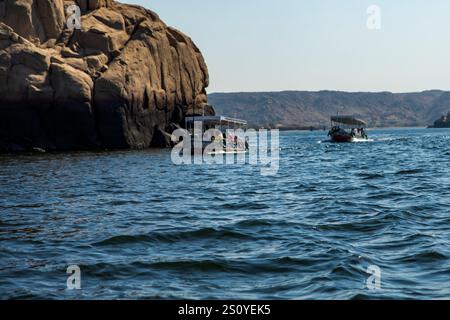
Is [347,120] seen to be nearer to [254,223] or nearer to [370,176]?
[370,176]

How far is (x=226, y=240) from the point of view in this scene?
48.5 ft

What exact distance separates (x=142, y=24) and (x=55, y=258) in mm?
61337

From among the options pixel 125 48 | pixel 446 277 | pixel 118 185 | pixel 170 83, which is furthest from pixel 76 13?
pixel 446 277

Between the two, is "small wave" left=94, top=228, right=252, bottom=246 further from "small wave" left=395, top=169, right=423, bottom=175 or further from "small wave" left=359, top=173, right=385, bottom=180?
"small wave" left=395, top=169, right=423, bottom=175

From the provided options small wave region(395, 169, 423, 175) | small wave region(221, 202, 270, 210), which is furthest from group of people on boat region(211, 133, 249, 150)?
small wave region(221, 202, 270, 210)

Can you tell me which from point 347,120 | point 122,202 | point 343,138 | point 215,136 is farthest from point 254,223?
point 347,120

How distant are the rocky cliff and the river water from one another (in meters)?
33.2

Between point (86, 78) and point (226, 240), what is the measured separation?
161 feet

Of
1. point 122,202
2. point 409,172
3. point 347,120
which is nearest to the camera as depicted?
point 122,202

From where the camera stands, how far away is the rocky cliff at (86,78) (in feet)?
193

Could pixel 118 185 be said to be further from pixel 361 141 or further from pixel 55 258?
pixel 361 141

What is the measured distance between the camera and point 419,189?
24562 mm

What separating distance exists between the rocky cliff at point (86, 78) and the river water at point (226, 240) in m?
33.2

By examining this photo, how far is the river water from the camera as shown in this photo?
10.8 metres
